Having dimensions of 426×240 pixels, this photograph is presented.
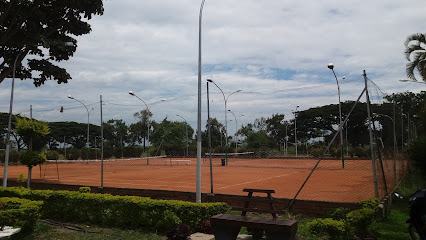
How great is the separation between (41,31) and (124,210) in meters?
15.6

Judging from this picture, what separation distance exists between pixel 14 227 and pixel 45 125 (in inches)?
308

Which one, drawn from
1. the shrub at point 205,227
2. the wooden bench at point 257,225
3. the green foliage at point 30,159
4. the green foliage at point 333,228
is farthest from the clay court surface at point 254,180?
the wooden bench at point 257,225

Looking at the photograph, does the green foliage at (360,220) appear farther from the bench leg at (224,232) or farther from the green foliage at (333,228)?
the bench leg at (224,232)

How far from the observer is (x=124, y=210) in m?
8.44

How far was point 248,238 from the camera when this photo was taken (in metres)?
6.99

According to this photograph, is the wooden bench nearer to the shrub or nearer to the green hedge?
the shrub

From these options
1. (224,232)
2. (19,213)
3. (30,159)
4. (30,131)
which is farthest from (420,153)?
(30,159)

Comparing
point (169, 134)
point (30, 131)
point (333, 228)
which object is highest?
point (169, 134)

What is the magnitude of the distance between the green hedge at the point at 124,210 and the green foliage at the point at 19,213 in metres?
1.32

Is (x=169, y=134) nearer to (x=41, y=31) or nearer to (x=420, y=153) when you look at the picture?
(x=41, y=31)

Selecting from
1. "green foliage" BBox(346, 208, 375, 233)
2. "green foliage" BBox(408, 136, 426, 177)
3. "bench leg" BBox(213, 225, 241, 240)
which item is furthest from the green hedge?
A: "green foliage" BBox(408, 136, 426, 177)

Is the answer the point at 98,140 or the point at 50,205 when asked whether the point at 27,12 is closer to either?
the point at 50,205

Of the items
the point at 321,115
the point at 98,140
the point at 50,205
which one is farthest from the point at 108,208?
the point at 98,140

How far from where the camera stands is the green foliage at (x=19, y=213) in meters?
6.96
